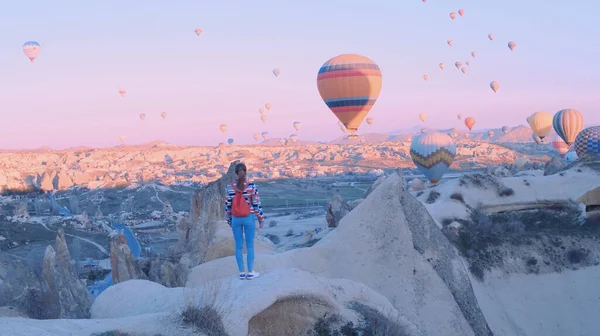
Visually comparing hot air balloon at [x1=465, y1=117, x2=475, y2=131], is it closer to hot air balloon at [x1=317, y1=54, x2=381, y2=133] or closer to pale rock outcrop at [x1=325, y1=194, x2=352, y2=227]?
hot air balloon at [x1=317, y1=54, x2=381, y2=133]

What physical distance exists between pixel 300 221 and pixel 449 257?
1513 inches

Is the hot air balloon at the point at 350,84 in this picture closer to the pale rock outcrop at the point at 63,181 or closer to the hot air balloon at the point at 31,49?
the hot air balloon at the point at 31,49

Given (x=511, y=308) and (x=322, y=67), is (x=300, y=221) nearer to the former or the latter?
(x=322, y=67)

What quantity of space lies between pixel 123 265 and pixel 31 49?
120ft

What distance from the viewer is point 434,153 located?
36.4 m

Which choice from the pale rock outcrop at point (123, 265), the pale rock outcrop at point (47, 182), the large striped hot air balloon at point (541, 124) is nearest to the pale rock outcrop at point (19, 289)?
the pale rock outcrop at point (123, 265)

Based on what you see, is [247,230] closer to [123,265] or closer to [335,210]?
[123,265]

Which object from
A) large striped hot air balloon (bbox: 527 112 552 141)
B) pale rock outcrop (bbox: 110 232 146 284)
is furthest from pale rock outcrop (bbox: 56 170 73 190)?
pale rock outcrop (bbox: 110 232 146 284)

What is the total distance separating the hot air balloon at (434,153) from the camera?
36.5 m

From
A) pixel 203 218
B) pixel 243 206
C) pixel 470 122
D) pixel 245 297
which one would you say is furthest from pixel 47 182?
pixel 245 297

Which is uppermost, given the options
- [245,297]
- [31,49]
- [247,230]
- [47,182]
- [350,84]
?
[31,49]

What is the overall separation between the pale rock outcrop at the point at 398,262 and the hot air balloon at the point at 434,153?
23.3m

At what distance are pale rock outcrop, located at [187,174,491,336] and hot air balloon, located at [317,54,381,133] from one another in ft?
54.7

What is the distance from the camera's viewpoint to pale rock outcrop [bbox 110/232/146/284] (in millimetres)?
14773
